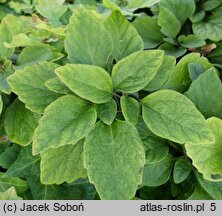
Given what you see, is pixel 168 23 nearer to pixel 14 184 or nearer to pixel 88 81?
pixel 88 81

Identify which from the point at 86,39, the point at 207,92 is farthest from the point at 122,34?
the point at 207,92

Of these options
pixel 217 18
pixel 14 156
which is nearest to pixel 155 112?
pixel 14 156

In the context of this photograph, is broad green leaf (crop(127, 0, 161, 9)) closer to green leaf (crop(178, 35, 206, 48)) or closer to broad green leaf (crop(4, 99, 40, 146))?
green leaf (crop(178, 35, 206, 48))

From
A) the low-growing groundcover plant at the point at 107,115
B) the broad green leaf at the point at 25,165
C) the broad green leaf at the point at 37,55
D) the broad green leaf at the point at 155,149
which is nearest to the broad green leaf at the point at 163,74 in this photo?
the low-growing groundcover plant at the point at 107,115

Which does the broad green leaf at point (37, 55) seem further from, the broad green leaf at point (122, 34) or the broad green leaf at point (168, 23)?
the broad green leaf at point (168, 23)

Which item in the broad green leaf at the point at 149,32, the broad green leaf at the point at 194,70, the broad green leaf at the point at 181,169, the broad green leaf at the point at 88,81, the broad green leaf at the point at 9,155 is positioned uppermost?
the broad green leaf at the point at 88,81

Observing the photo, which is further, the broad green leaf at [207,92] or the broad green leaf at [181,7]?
the broad green leaf at [181,7]
